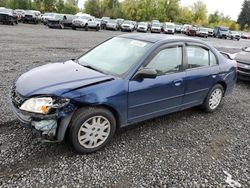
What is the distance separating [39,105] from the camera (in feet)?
9.42

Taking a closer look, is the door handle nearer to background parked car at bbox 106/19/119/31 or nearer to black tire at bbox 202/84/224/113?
black tire at bbox 202/84/224/113

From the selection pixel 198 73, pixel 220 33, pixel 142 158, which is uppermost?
pixel 220 33

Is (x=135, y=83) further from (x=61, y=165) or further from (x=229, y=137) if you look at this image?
(x=229, y=137)

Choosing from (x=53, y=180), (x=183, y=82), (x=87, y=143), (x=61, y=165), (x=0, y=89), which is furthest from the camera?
(x=0, y=89)

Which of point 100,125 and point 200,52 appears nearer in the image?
point 100,125

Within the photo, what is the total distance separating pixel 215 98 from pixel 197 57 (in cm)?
112

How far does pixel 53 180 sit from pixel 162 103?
6.67 feet

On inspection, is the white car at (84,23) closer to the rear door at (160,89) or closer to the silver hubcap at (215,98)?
the silver hubcap at (215,98)

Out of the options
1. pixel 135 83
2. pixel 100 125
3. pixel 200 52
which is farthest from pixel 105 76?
pixel 200 52

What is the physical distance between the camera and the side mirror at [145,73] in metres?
3.36

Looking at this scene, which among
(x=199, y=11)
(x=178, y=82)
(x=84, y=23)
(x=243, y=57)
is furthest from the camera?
(x=199, y=11)

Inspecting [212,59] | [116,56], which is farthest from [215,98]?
[116,56]

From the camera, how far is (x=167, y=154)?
3.39 m

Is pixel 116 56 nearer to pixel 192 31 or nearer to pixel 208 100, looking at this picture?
pixel 208 100
